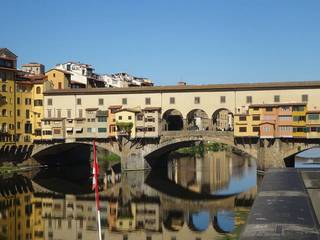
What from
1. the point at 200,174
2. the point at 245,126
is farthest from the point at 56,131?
the point at 245,126

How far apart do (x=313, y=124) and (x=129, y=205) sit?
24.0 metres

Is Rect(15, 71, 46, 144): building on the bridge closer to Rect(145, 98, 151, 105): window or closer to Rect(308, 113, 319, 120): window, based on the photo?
Rect(145, 98, 151, 105): window

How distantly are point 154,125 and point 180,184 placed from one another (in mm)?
10010

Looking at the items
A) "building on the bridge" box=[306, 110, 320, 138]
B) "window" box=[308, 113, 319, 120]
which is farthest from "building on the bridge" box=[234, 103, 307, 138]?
"window" box=[308, 113, 319, 120]

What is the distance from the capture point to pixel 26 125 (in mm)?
67688

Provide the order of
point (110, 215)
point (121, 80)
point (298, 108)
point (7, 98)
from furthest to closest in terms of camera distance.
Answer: point (121, 80), point (7, 98), point (298, 108), point (110, 215)

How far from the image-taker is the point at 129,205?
135 feet

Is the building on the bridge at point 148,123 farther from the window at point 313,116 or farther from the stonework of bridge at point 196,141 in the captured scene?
the window at point 313,116

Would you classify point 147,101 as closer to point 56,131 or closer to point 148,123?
point 148,123

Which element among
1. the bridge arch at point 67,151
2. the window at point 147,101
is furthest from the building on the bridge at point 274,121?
the bridge arch at point 67,151

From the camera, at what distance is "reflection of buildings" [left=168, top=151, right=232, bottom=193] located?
5329cm

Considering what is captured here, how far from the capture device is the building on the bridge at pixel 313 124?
53719 mm

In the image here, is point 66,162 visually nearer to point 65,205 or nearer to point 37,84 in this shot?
point 37,84

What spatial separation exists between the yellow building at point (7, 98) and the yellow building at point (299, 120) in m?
35.9
